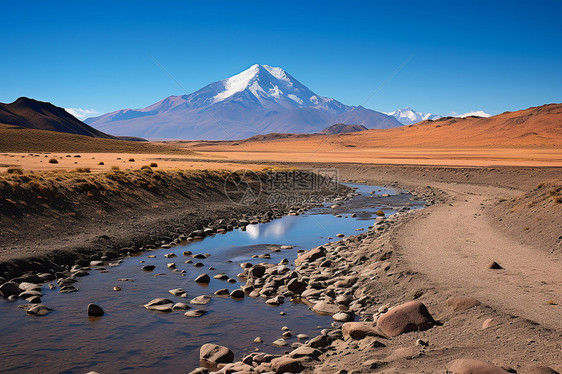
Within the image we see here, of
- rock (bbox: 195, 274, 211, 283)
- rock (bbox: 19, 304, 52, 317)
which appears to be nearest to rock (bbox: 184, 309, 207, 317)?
rock (bbox: 195, 274, 211, 283)

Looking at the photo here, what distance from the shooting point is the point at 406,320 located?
8.79 m

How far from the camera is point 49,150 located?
78.7 meters

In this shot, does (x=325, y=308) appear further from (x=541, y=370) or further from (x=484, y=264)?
(x=541, y=370)

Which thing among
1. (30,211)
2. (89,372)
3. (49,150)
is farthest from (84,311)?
(49,150)

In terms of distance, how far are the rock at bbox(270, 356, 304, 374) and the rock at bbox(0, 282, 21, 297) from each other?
8153 millimetres

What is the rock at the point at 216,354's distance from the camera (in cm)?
825

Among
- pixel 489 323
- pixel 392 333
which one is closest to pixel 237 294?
pixel 392 333

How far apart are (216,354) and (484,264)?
8.72 metres

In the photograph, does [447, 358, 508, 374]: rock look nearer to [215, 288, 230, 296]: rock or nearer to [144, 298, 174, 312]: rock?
[144, 298, 174, 312]: rock

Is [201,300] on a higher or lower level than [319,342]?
lower

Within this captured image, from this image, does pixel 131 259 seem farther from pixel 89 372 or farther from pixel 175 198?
pixel 175 198

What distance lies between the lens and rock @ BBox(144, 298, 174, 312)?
1096cm

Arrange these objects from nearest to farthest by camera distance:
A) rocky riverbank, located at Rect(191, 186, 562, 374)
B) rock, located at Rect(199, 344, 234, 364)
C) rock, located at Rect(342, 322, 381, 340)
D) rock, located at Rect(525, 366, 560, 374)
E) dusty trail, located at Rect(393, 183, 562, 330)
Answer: rock, located at Rect(525, 366, 560, 374), rocky riverbank, located at Rect(191, 186, 562, 374), rock, located at Rect(199, 344, 234, 364), rock, located at Rect(342, 322, 381, 340), dusty trail, located at Rect(393, 183, 562, 330)

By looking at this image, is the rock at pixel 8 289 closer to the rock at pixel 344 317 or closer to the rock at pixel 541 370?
the rock at pixel 344 317
